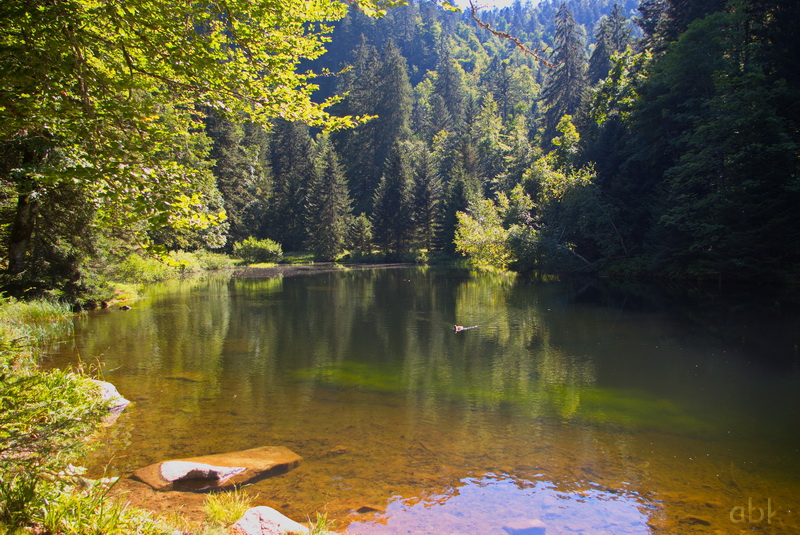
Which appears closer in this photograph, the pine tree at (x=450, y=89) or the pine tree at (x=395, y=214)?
the pine tree at (x=395, y=214)

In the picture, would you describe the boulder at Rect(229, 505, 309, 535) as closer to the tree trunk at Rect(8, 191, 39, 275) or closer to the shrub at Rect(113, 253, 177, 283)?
the tree trunk at Rect(8, 191, 39, 275)

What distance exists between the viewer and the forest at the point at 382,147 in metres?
5.46

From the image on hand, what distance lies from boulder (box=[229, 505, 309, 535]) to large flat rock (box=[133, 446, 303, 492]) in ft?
4.20

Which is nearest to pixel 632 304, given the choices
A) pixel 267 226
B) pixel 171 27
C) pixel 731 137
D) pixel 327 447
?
pixel 731 137

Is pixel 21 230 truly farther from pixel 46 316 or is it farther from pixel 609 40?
pixel 609 40

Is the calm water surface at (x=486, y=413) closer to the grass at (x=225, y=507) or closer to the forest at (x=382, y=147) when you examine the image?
the grass at (x=225, y=507)

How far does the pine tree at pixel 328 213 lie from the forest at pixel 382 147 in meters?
0.26

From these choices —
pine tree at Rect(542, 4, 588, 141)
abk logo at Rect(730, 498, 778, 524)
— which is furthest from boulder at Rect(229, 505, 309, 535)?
pine tree at Rect(542, 4, 588, 141)

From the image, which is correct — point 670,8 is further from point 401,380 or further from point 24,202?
point 24,202

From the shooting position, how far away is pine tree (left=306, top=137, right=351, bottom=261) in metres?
59.3

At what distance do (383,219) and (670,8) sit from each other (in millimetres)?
34785

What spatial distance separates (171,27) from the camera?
552 centimetres

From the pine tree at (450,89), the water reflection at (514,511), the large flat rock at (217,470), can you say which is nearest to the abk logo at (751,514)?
the water reflection at (514,511)

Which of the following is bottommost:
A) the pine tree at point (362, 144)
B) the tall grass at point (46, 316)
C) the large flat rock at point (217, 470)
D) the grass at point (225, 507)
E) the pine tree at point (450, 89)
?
the large flat rock at point (217, 470)
